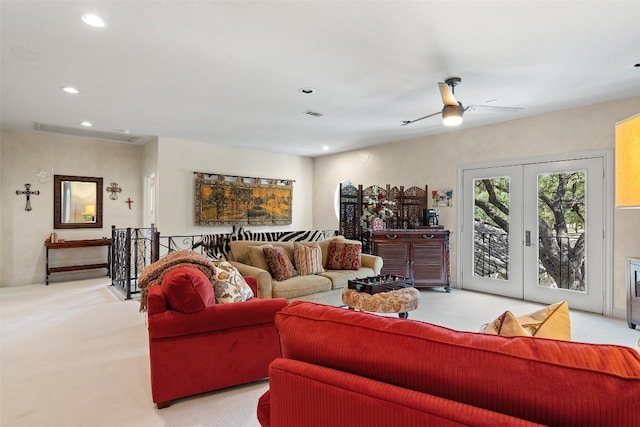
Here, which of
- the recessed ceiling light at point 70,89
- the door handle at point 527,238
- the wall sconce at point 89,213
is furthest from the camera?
the wall sconce at point 89,213

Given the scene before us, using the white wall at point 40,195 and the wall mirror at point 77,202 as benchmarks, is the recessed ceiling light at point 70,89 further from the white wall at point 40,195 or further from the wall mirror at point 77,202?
the wall mirror at point 77,202

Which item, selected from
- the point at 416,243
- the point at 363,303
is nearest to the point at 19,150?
the point at 363,303

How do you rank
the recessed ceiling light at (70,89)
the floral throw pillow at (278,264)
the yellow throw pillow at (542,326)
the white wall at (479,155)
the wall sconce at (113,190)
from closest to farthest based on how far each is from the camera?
the yellow throw pillow at (542,326)
the recessed ceiling light at (70,89)
the floral throw pillow at (278,264)
the white wall at (479,155)
the wall sconce at (113,190)

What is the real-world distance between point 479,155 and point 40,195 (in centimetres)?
750

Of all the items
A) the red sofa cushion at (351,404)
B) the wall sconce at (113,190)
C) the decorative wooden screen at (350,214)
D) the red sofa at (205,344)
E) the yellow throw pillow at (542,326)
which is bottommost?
the red sofa at (205,344)

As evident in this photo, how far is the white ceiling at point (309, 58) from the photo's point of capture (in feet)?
7.86

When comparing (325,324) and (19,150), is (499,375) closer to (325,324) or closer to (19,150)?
(325,324)

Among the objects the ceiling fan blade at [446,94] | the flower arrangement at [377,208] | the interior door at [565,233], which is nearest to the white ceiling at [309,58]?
the ceiling fan blade at [446,94]

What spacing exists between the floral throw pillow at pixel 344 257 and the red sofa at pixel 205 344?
2.21 metres

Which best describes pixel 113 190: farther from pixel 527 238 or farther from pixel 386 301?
pixel 527 238

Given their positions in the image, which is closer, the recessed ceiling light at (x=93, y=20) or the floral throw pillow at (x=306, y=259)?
the recessed ceiling light at (x=93, y=20)

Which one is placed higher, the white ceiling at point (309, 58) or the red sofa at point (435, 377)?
the white ceiling at point (309, 58)

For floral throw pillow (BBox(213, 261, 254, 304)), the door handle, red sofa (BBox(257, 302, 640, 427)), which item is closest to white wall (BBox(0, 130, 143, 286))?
floral throw pillow (BBox(213, 261, 254, 304))

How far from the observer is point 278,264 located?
4.07 meters
